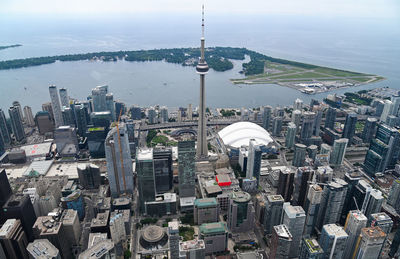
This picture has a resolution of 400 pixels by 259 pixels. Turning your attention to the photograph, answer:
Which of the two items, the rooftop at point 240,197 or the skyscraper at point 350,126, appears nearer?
the rooftop at point 240,197

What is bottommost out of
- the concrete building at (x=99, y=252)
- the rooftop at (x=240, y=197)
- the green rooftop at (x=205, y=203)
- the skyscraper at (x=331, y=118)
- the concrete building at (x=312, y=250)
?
the green rooftop at (x=205, y=203)

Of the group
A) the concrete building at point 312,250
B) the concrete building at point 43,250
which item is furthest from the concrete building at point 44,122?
the concrete building at point 312,250

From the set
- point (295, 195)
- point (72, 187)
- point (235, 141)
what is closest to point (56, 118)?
point (72, 187)

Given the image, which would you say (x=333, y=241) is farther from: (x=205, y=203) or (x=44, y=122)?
(x=44, y=122)

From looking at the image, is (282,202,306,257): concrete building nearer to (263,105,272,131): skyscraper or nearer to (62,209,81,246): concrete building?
(62,209,81,246): concrete building

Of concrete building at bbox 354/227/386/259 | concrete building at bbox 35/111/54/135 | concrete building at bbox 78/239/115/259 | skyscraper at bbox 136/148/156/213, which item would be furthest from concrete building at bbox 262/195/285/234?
concrete building at bbox 35/111/54/135

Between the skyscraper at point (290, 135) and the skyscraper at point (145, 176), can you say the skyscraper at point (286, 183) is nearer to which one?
the skyscraper at point (145, 176)
